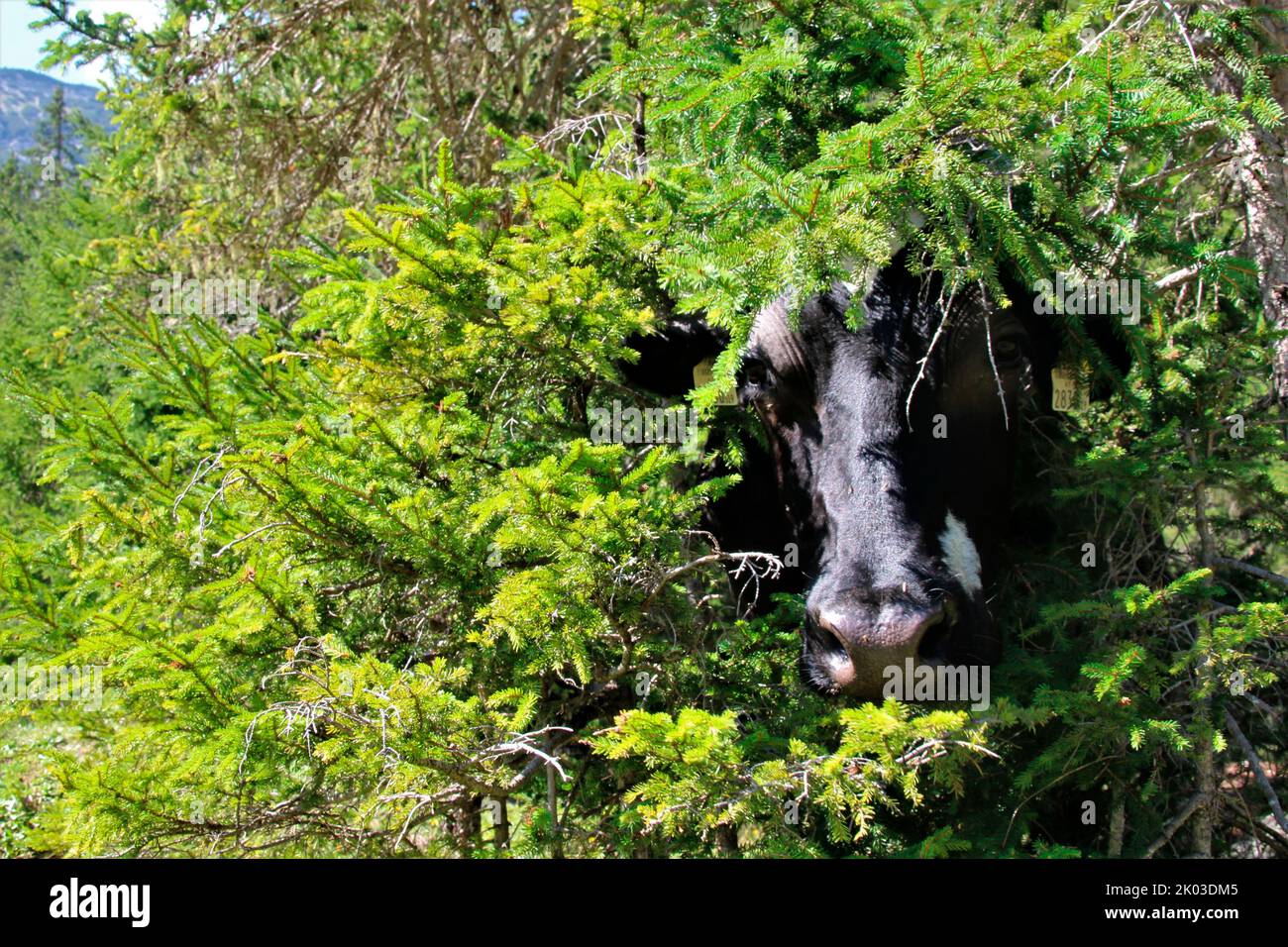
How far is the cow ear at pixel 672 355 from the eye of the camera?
15.4 feet

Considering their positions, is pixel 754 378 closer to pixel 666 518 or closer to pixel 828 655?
pixel 666 518

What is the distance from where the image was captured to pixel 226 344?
465cm

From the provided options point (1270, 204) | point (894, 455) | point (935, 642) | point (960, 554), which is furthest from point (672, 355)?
point (1270, 204)

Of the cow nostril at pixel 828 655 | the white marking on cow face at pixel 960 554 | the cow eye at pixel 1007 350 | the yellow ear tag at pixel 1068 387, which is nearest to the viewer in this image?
the cow nostril at pixel 828 655

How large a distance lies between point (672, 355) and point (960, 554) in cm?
174

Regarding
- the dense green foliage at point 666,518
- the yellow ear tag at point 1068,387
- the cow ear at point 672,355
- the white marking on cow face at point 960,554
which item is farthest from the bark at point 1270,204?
the cow ear at point 672,355

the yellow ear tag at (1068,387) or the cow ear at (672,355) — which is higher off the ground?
the cow ear at (672,355)

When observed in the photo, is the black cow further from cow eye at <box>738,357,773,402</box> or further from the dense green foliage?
the dense green foliage

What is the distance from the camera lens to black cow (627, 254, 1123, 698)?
3412mm

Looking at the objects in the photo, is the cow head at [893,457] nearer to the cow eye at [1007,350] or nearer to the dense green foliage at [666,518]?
the cow eye at [1007,350]

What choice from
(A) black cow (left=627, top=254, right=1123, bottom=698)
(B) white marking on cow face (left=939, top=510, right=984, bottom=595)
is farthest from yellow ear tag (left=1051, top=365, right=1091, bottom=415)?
(B) white marking on cow face (left=939, top=510, right=984, bottom=595)

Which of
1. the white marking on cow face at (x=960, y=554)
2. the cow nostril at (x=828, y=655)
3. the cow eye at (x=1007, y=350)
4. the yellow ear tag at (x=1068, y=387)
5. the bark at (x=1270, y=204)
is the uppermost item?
the bark at (x=1270, y=204)

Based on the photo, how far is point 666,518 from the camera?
11.9 ft
